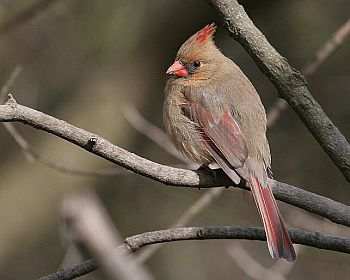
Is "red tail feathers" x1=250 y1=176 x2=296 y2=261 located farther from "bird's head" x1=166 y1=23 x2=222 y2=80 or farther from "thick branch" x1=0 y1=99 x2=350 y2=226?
"bird's head" x1=166 y1=23 x2=222 y2=80

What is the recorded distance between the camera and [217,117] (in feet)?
11.1

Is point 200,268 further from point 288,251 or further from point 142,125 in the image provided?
point 288,251

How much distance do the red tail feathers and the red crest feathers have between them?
89 centimetres

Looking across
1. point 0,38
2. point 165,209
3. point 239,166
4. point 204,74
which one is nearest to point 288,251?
point 239,166

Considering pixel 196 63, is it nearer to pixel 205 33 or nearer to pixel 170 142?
pixel 205 33

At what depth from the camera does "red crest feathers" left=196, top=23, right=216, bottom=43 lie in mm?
3582

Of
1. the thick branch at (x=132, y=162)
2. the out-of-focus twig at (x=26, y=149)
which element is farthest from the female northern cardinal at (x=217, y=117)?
the out-of-focus twig at (x=26, y=149)

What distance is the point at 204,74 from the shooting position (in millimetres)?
3688

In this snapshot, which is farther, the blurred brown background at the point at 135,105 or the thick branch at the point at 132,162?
the blurred brown background at the point at 135,105

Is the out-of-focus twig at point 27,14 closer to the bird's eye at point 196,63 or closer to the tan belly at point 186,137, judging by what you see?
the bird's eye at point 196,63

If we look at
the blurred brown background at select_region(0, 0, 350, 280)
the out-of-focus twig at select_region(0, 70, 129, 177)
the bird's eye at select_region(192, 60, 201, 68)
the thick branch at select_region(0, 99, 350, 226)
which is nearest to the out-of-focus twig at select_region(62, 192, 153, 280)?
the thick branch at select_region(0, 99, 350, 226)

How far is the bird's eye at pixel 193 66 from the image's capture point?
370 cm

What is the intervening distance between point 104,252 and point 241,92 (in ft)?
9.29

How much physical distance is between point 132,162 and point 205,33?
5.32ft
